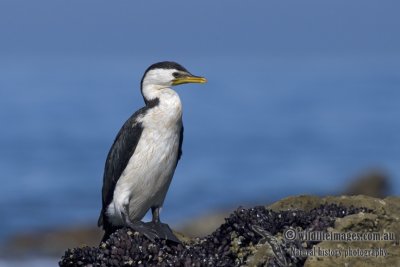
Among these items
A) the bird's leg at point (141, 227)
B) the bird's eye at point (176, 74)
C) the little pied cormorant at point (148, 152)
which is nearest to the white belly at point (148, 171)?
the little pied cormorant at point (148, 152)

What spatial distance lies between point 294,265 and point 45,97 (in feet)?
276

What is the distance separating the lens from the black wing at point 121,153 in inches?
469

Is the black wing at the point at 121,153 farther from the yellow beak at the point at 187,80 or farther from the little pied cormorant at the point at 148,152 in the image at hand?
the yellow beak at the point at 187,80

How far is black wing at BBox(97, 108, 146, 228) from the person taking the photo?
11.9 meters

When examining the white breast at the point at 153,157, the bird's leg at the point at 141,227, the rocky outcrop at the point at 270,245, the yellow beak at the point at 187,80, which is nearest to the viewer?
the rocky outcrop at the point at 270,245

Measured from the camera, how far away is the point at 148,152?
11.8m

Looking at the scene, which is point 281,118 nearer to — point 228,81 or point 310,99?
point 310,99

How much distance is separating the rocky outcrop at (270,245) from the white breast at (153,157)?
1.30 m

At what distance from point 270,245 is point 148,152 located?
2.80m

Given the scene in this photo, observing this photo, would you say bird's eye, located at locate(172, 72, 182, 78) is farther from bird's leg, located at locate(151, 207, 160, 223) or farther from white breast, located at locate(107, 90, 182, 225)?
bird's leg, located at locate(151, 207, 160, 223)

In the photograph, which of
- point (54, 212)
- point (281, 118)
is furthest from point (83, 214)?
point (281, 118)

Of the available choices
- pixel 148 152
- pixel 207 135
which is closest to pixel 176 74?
pixel 148 152

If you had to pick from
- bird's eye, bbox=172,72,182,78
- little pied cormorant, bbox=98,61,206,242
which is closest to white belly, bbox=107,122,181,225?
little pied cormorant, bbox=98,61,206,242

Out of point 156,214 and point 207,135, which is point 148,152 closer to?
point 156,214
